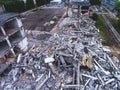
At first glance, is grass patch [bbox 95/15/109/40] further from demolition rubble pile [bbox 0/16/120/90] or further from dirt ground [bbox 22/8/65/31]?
dirt ground [bbox 22/8/65/31]

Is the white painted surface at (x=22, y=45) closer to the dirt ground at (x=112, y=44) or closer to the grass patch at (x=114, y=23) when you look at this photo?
the dirt ground at (x=112, y=44)

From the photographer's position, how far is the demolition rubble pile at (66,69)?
33.3 feet

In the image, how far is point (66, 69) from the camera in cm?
1127

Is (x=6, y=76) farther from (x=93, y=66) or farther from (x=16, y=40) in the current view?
(x=93, y=66)

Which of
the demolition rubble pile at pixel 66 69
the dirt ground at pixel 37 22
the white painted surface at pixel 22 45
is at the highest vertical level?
the dirt ground at pixel 37 22

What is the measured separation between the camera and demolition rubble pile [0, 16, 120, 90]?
10.2 meters

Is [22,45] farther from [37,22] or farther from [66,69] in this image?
[37,22]

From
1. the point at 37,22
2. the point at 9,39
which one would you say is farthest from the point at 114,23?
the point at 9,39

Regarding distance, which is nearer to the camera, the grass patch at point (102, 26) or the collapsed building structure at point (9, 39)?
the collapsed building structure at point (9, 39)

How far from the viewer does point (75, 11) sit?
25.0 m

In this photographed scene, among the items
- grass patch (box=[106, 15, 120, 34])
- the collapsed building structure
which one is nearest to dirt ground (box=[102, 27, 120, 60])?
grass patch (box=[106, 15, 120, 34])

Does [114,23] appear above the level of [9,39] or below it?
below

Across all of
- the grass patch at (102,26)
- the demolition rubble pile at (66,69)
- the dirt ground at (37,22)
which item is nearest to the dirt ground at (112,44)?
the grass patch at (102,26)

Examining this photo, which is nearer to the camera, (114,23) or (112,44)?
(112,44)
